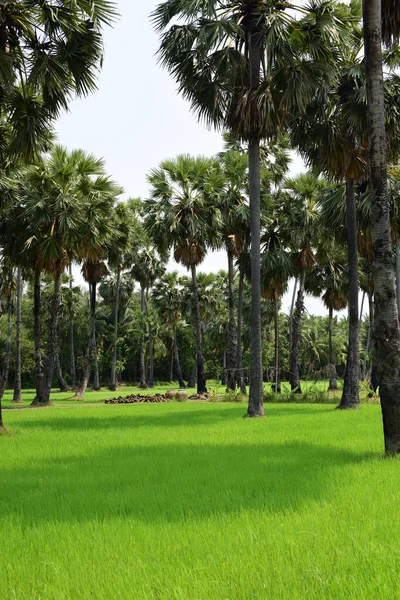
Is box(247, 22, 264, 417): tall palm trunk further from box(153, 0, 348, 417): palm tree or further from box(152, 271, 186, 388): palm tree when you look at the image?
box(152, 271, 186, 388): palm tree

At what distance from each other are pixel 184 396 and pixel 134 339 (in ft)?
115

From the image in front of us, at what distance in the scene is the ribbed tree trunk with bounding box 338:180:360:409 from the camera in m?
21.5

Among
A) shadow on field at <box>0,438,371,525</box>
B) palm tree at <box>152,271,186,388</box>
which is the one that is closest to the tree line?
shadow on field at <box>0,438,371,525</box>

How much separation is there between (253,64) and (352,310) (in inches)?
357

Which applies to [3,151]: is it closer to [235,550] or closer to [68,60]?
[68,60]

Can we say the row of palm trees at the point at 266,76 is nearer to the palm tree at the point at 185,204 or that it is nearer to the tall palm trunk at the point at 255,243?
the tall palm trunk at the point at 255,243

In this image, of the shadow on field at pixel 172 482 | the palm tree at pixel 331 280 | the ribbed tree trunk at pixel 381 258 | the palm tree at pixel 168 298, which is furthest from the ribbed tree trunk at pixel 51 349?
the palm tree at pixel 168 298

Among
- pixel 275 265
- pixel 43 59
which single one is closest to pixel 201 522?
pixel 43 59

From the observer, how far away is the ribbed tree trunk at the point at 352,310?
21.5 metres

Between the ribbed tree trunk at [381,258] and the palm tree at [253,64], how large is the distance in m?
6.51

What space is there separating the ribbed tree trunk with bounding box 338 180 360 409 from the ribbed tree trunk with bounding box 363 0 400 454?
11.3 m

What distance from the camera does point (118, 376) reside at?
72438 mm

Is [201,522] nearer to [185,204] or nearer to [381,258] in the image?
[381,258]

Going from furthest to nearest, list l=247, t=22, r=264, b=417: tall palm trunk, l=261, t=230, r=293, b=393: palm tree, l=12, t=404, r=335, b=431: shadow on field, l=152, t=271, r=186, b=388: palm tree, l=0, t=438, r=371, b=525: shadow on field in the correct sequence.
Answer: l=152, t=271, r=186, b=388: palm tree < l=261, t=230, r=293, b=393: palm tree < l=247, t=22, r=264, b=417: tall palm trunk < l=12, t=404, r=335, b=431: shadow on field < l=0, t=438, r=371, b=525: shadow on field
